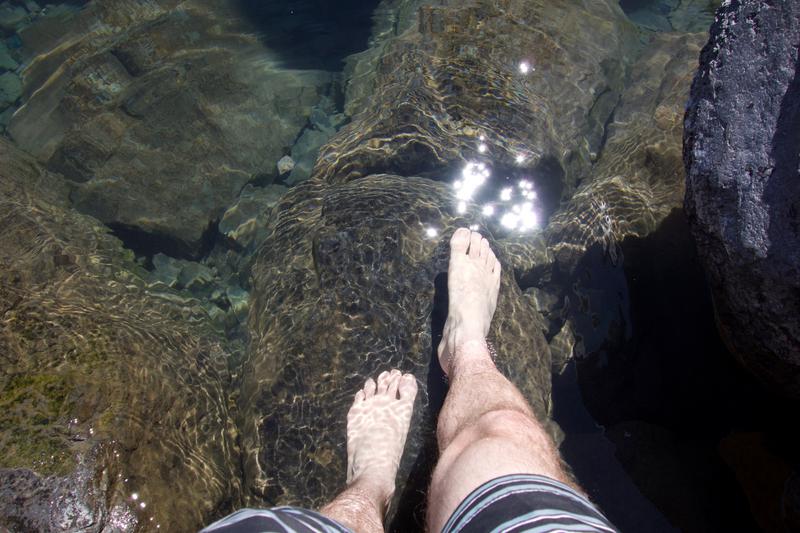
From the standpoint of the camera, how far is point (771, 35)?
1.99 metres

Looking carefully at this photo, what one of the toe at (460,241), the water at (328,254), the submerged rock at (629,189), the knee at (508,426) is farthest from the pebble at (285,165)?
the knee at (508,426)

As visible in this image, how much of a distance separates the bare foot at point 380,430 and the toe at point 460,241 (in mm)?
1037

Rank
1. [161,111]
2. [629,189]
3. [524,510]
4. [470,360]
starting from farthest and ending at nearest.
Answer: [161,111] → [629,189] → [470,360] → [524,510]

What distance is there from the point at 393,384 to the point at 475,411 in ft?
2.26

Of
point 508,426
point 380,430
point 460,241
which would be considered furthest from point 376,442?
point 460,241

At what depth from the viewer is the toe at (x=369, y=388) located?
3.15m

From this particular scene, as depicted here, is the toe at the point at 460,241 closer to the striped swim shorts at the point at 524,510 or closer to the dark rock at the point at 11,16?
the striped swim shorts at the point at 524,510

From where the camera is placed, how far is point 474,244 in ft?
12.0

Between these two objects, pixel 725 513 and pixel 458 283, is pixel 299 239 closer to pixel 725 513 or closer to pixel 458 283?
pixel 458 283

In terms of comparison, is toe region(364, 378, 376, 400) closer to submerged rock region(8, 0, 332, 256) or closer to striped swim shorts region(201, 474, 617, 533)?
striped swim shorts region(201, 474, 617, 533)

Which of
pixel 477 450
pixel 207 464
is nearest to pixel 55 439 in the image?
pixel 207 464

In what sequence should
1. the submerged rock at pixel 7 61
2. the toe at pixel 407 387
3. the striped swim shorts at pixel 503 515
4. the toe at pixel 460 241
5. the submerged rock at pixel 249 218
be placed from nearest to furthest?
the striped swim shorts at pixel 503 515, the toe at pixel 407 387, the toe at pixel 460 241, the submerged rock at pixel 249 218, the submerged rock at pixel 7 61

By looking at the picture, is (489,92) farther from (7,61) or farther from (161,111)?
(7,61)

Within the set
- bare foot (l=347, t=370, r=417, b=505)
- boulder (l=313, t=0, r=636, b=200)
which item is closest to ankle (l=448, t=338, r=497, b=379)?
bare foot (l=347, t=370, r=417, b=505)
